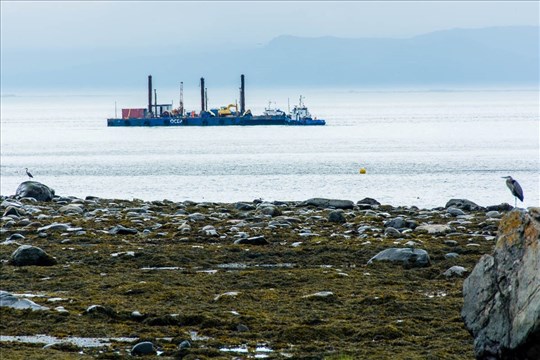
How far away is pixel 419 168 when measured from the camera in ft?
197

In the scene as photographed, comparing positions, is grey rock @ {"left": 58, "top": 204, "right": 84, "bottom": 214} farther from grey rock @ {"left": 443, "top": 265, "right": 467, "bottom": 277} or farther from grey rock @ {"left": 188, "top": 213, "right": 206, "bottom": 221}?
grey rock @ {"left": 443, "top": 265, "right": 467, "bottom": 277}

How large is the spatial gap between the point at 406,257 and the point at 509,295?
6503 millimetres

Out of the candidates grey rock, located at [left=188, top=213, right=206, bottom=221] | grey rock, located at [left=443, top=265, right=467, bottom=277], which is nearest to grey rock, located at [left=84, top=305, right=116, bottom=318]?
grey rock, located at [left=443, top=265, right=467, bottom=277]

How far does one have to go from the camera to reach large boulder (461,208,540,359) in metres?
7.82

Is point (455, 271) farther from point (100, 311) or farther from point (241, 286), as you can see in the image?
point (100, 311)

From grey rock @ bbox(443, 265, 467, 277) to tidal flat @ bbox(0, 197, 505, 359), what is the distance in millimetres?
34

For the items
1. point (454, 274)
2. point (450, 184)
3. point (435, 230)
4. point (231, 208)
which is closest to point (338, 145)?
point (450, 184)

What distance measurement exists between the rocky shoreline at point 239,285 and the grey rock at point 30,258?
0.02 m

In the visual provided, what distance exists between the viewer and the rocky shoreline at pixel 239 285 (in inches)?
381

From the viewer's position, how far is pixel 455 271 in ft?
45.2

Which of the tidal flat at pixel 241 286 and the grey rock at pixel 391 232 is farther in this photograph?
the grey rock at pixel 391 232

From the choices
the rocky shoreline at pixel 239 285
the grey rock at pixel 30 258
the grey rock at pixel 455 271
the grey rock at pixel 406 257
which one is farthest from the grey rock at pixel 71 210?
the grey rock at pixel 455 271

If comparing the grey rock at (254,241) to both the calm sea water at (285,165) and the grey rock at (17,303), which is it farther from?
the calm sea water at (285,165)

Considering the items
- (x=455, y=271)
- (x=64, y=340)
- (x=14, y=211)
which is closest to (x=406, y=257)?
(x=455, y=271)
